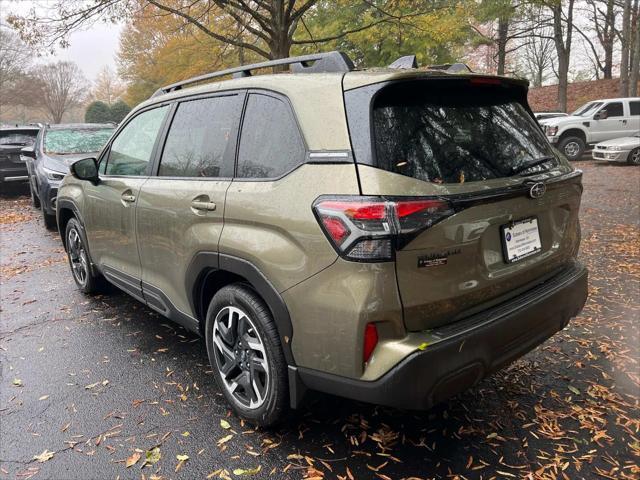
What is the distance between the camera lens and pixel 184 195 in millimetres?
2930

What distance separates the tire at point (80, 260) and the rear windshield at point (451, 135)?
3.53m

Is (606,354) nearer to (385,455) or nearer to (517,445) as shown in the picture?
(517,445)

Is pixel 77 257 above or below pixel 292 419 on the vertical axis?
above

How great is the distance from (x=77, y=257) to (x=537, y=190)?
4.51 meters

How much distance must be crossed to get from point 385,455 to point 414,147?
1533mm

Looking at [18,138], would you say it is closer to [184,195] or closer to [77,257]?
[77,257]

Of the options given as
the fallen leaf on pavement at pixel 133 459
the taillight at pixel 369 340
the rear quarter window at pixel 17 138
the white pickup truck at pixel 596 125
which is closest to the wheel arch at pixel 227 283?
the taillight at pixel 369 340

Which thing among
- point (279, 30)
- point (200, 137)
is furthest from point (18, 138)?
point (200, 137)

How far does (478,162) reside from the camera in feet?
7.53

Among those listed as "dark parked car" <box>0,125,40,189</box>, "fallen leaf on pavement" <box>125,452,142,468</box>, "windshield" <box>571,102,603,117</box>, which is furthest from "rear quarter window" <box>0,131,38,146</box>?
"windshield" <box>571,102,603,117</box>

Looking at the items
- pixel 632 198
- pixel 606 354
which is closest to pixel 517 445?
pixel 606 354

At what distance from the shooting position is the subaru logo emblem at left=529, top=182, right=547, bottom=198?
238 centimetres

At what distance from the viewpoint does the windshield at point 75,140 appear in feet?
29.6

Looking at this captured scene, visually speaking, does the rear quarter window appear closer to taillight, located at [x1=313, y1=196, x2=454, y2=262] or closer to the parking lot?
the parking lot
